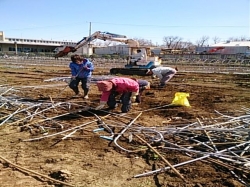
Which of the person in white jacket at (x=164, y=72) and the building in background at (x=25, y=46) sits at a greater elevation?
the building in background at (x=25, y=46)

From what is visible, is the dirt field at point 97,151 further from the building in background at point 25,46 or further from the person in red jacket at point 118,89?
the building in background at point 25,46

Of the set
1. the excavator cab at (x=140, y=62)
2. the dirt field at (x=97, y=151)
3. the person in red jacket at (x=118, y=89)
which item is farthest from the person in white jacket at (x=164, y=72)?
the excavator cab at (x=140, y=62)

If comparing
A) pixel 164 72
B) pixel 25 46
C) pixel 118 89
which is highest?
pixel 25 46

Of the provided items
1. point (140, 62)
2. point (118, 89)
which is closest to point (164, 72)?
point (118, 89)

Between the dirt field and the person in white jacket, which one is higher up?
the person in white jacket

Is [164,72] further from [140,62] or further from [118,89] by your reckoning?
[140,62]

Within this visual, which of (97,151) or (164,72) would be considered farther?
(164,72)

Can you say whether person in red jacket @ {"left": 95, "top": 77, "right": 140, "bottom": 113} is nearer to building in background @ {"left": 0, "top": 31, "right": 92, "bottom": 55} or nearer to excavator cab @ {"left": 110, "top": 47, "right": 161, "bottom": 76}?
excavator cab @ {"left": 110, "top": 47, "right": 161, "bottom": 76}

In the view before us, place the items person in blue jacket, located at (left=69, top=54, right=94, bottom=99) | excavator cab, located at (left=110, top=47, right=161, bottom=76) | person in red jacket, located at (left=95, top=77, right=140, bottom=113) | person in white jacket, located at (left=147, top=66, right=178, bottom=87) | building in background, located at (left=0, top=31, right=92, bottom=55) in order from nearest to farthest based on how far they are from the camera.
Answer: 1. person in red jacket, located at (left=95, top=77, right=140, bottom=113)
2. person in blue jacket, located at (left=69, top=54, right=94, bottom=99)
3. person in white jacket, located at (left=147, top=66, right=178, bottom=87)
4. excavator cab, located at (left=110, top=47, right=161, bottom=76)
5. building in background, located at (left=0, top=31, right=92, bottom=55)

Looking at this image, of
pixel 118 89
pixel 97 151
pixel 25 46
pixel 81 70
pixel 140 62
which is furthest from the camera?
pixel 25 46

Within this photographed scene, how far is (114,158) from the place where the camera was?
4.42m

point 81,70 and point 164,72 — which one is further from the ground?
point 81,70

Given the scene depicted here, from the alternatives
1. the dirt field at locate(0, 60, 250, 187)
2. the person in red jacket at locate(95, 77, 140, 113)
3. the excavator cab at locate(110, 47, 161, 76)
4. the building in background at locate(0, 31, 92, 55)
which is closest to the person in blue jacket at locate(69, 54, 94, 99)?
the dirt field at locate(0, 60, 250, 187)

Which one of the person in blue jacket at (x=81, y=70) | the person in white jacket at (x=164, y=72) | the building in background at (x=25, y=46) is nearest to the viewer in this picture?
the person in blue jacket at (x=81, y=70)
